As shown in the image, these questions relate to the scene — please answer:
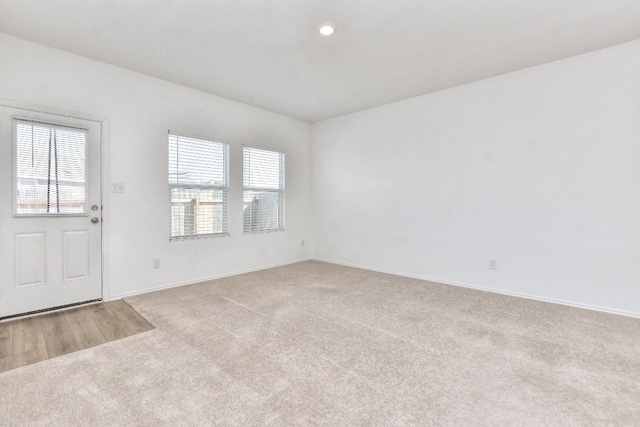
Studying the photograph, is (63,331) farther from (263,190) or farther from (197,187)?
(263,190)

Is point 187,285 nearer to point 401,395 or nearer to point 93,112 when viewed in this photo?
point 93,112

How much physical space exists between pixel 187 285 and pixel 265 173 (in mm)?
2145

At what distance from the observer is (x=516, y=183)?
358cm

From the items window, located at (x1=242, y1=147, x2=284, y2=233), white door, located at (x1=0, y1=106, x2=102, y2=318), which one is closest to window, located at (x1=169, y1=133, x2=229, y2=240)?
window, located at (x1=242, y1=147, x2=284, y2=233)

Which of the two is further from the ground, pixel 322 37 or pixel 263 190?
pixel 322 37

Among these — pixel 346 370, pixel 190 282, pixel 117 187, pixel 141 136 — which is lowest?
pixel 346 370

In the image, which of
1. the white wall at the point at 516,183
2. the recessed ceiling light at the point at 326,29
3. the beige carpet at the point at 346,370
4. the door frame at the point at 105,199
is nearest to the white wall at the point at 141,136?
the door frame at the point at 105,199

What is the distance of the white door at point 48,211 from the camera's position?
9.32 feet

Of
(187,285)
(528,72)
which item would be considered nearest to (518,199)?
(528,72)

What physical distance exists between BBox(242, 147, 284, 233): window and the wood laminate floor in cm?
218

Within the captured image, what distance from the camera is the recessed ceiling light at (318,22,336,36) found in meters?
2.59

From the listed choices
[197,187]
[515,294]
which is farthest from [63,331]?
[515,294]

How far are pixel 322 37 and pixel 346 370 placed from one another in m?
2.79

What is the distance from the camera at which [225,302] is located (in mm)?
3340
